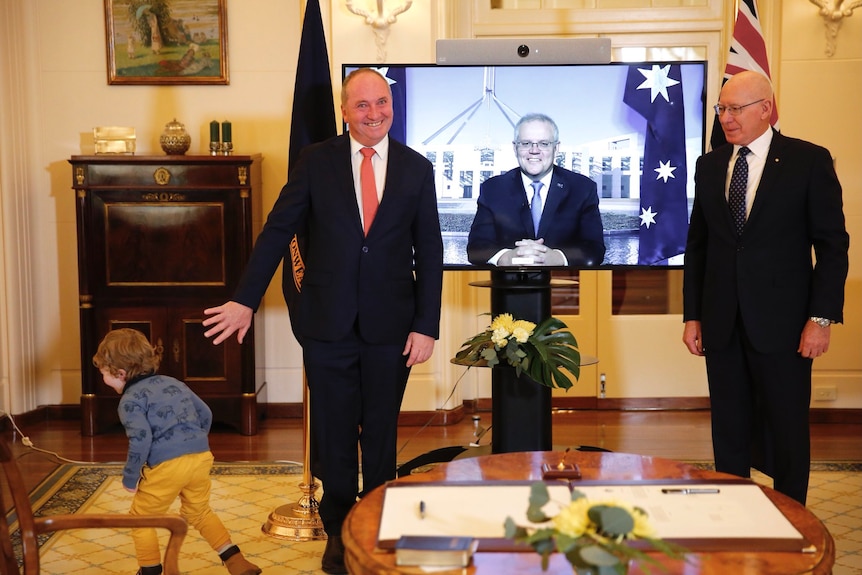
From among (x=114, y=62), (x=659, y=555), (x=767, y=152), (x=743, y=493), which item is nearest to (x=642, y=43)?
(x=767, y=152)

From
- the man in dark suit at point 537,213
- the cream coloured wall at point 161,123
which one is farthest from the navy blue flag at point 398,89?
the cream coloured wall at point 161,123

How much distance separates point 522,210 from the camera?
4.16 m

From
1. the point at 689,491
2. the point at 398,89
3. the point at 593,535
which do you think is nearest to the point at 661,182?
the point at 398,89

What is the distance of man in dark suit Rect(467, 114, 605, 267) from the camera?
13.6ft

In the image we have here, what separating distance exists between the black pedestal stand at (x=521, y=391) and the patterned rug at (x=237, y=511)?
2.82 feet

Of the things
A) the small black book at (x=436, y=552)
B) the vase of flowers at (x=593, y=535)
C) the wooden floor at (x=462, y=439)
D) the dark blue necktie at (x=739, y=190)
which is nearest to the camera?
the vase of flowers at (x=593, y=535)

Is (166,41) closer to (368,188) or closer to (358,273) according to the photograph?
(368,188)

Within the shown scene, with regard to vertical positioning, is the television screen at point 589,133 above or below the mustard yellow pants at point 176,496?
above

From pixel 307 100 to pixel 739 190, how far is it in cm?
169

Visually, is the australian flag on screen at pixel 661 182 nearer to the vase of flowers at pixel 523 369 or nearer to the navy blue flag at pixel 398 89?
the vase of flowers at pixel 523 369

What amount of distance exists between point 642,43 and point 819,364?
2187 millimetres

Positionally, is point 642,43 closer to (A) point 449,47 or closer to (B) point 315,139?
(A) point 449,47

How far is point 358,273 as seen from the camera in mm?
3355

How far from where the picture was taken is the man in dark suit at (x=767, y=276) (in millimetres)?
3406
